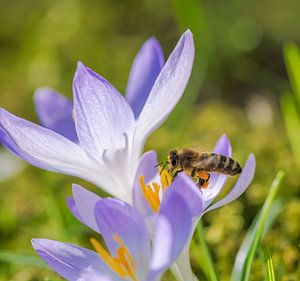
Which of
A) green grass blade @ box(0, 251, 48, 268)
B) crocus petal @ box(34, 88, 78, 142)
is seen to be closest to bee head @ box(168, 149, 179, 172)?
crocus petal @ box(34, 88, 78, 142)

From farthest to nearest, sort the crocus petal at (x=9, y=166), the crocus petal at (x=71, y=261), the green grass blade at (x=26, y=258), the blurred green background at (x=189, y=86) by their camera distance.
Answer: the crocus petal at (x=9, y=166) → the blurred green background at (x=189, y=86) → the green grass blade at (x=26, y=258) → the crocus petal at (x=71, y=261)

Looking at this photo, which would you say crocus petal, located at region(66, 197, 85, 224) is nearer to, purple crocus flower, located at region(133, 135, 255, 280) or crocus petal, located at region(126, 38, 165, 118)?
purple crocus flower, located at region(133, 135, 255, 280)

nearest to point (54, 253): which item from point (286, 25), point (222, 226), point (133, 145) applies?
point (133, 145)

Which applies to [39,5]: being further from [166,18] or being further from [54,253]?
[54,253]

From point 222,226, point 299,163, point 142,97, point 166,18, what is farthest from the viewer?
point 166,18

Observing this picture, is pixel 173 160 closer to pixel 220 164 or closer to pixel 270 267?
pixel 220 164

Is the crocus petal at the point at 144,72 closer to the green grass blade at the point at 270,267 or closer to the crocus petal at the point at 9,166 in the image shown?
the green grass blade at the point at 270,267

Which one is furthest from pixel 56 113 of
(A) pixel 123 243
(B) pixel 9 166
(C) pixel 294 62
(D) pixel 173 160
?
(B) pixel 9 166

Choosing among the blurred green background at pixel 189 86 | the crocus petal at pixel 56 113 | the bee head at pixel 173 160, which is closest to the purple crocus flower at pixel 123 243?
the bee head at pixel 173 160
